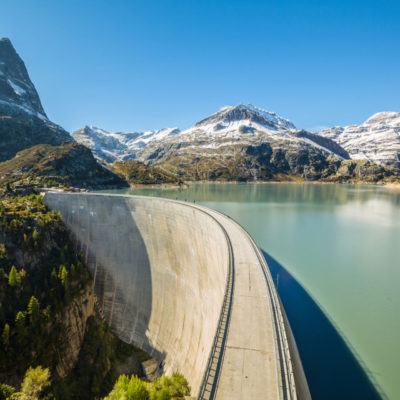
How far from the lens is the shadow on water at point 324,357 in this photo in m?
10.3

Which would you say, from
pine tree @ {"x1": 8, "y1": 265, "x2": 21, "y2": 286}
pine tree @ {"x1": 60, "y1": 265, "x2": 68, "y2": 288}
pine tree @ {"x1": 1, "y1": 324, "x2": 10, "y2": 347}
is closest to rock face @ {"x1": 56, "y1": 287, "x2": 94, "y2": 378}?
pine tree @ {"x1": 60, "y1": 265, "x2": 68, "y2": 288}

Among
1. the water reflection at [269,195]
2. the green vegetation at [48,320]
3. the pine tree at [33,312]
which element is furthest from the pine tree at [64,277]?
the water reflection at [269,195]

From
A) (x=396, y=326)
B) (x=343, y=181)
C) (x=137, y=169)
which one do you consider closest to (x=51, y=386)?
(x=396, y=326)

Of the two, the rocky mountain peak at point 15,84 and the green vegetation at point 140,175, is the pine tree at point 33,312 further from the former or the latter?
the rocky mountain peak at point 15,84

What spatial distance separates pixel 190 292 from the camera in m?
20.3

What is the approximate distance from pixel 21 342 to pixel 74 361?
211 inches

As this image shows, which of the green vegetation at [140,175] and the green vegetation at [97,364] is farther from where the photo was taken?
the green vegetation at [140,175]

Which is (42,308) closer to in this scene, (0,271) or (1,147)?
(0,271)

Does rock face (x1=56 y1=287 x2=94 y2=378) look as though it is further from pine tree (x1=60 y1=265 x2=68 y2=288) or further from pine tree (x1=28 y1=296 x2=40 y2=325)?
pine tree (x1=28 y1=296 x2=40 y2=325)

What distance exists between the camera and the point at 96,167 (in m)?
102

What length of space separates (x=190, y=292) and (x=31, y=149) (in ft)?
352

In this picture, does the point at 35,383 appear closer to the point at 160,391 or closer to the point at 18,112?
the point at 160,391

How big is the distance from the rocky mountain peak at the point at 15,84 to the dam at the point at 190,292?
138 meters

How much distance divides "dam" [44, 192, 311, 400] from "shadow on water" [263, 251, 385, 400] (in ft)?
3.48
